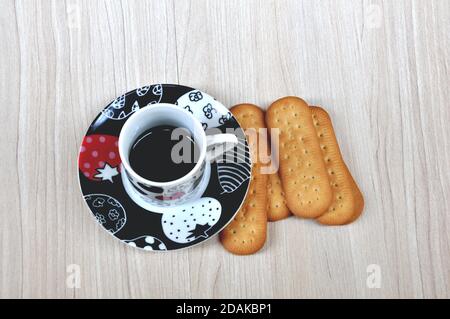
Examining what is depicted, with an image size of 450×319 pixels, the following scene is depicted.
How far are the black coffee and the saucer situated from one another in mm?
40

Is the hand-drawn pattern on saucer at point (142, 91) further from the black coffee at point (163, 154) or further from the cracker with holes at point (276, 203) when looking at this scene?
the cracker with holes at point (276, 203)

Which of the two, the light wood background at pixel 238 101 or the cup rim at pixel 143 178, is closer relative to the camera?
the cup rim at pixel 143 178

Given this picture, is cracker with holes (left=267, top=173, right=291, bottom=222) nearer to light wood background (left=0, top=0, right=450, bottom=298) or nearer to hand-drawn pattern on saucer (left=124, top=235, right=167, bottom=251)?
light wood background (left=0, top=0, right=450, bottom=298)

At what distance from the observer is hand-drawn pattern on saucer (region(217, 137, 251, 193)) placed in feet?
2.18

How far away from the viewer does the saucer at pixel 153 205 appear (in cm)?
65

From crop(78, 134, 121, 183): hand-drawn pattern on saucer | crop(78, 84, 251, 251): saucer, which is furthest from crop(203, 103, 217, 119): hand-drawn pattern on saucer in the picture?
crop(78, 134, 121, 183): hand-drawn pattern on saucer

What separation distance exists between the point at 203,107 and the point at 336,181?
0.60 ft

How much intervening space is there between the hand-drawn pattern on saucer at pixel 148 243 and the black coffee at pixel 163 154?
7cm

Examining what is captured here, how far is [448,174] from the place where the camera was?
744 mm

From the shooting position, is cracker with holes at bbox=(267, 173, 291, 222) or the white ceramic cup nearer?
the white ceramic cup

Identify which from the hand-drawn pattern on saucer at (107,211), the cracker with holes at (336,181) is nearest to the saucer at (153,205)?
the hand-drawn pattern on saucer at (107,211)

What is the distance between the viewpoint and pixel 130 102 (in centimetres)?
68
